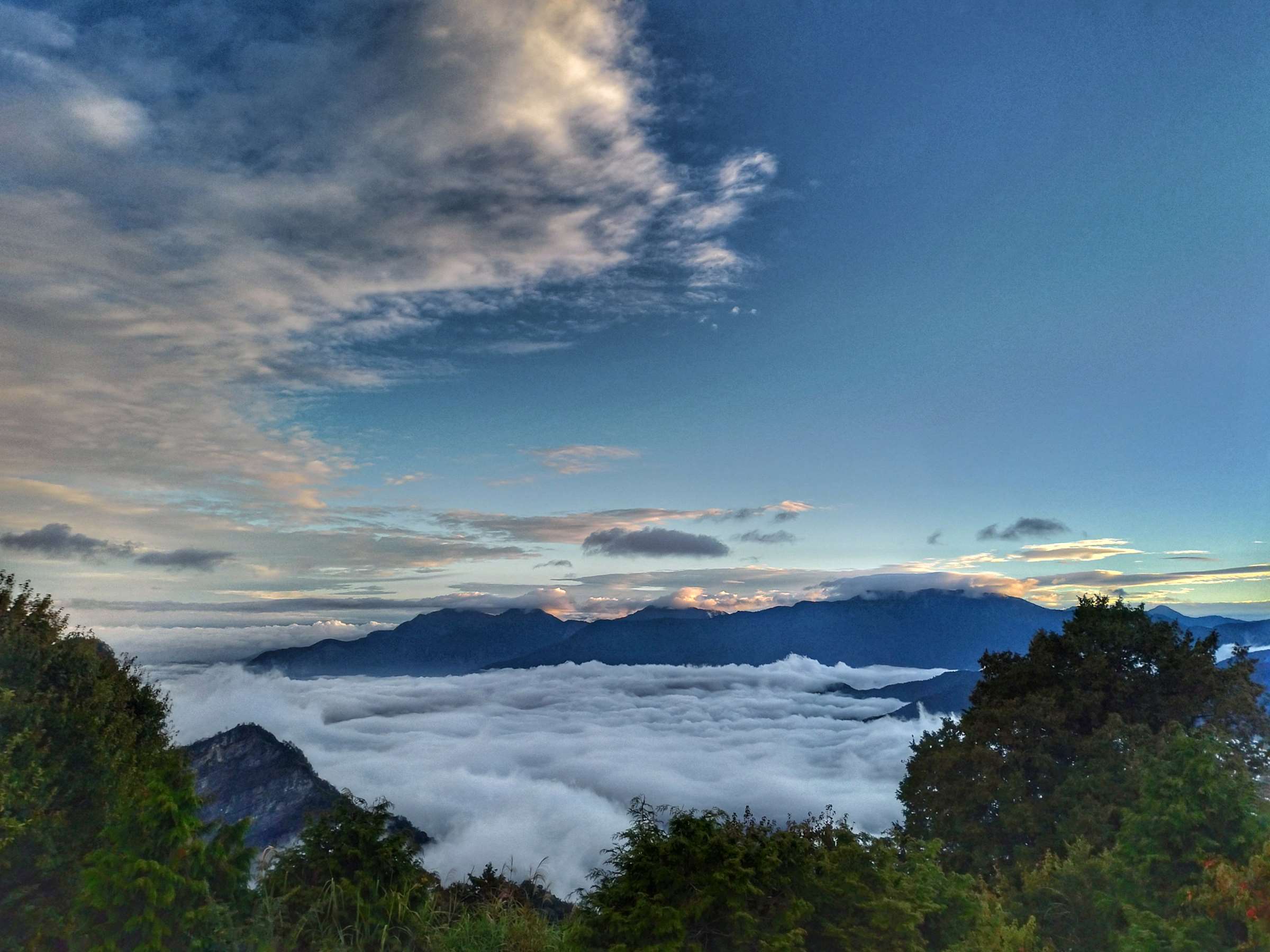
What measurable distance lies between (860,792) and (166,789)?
174 metres

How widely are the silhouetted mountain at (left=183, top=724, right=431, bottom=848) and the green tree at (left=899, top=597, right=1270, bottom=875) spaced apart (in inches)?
4468

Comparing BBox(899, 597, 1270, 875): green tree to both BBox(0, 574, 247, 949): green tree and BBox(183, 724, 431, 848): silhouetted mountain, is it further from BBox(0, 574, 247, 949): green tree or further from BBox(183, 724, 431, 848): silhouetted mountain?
BBox(183, 724, 431, 848): silhouetted mountain

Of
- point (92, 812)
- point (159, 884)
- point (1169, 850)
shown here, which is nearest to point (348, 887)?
point (159, 884)

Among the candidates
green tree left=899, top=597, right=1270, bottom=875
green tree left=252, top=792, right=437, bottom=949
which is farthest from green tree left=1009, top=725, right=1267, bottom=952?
green tree left=899, top=597, right=1270, bottom=875

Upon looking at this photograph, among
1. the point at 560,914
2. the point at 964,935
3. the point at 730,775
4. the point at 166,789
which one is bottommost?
the point at 730,775

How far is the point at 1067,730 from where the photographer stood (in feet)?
64.7

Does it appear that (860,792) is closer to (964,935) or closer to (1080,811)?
(1080,811)

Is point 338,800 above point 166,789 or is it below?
below

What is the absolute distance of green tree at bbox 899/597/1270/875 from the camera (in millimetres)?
18109

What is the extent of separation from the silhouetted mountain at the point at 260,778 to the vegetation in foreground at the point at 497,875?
119 meters

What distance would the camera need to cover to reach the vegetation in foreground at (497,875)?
5.29 metres

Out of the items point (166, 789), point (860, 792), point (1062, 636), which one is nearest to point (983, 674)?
point (1062, 636)

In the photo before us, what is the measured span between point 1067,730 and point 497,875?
54.5 ft

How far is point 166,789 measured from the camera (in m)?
5.26
